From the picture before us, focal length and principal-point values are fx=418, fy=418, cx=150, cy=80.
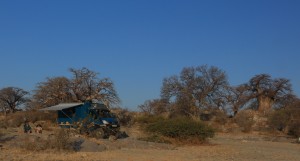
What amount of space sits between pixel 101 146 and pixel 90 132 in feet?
20.7

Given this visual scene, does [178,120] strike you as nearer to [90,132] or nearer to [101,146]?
[90,132]

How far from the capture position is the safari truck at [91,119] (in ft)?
89.2

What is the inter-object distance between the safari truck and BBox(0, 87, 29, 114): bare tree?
128 ft

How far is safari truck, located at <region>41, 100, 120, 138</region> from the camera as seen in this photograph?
2717cm

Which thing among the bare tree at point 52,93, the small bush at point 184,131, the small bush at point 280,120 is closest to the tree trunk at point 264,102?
the small bush at point 280,120

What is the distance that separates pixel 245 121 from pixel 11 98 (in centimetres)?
3967

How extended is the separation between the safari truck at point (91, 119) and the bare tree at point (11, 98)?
3898cm

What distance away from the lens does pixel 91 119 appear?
29016 mm

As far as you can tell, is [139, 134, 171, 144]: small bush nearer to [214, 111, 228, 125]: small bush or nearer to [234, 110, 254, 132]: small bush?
[234, 110, 254, 132]: small bush

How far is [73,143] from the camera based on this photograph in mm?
19781

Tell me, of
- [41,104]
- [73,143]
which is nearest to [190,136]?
[73,143]

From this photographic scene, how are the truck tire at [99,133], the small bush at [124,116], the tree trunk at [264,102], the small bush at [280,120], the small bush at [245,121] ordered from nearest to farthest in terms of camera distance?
the truck tire at [99,133] → the small bush at [280,120] → the small bush at [245,121] → the small bush at [124,116] → the tree trunk at [264,102]

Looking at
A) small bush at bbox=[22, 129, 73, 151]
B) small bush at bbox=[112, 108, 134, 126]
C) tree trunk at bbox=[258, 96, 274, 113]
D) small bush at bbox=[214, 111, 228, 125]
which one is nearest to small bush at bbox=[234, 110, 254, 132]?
small bush at bbox=[214, 111, 228, 125]

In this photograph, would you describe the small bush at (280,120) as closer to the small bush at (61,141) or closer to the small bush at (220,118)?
the small bush at (220,118)
